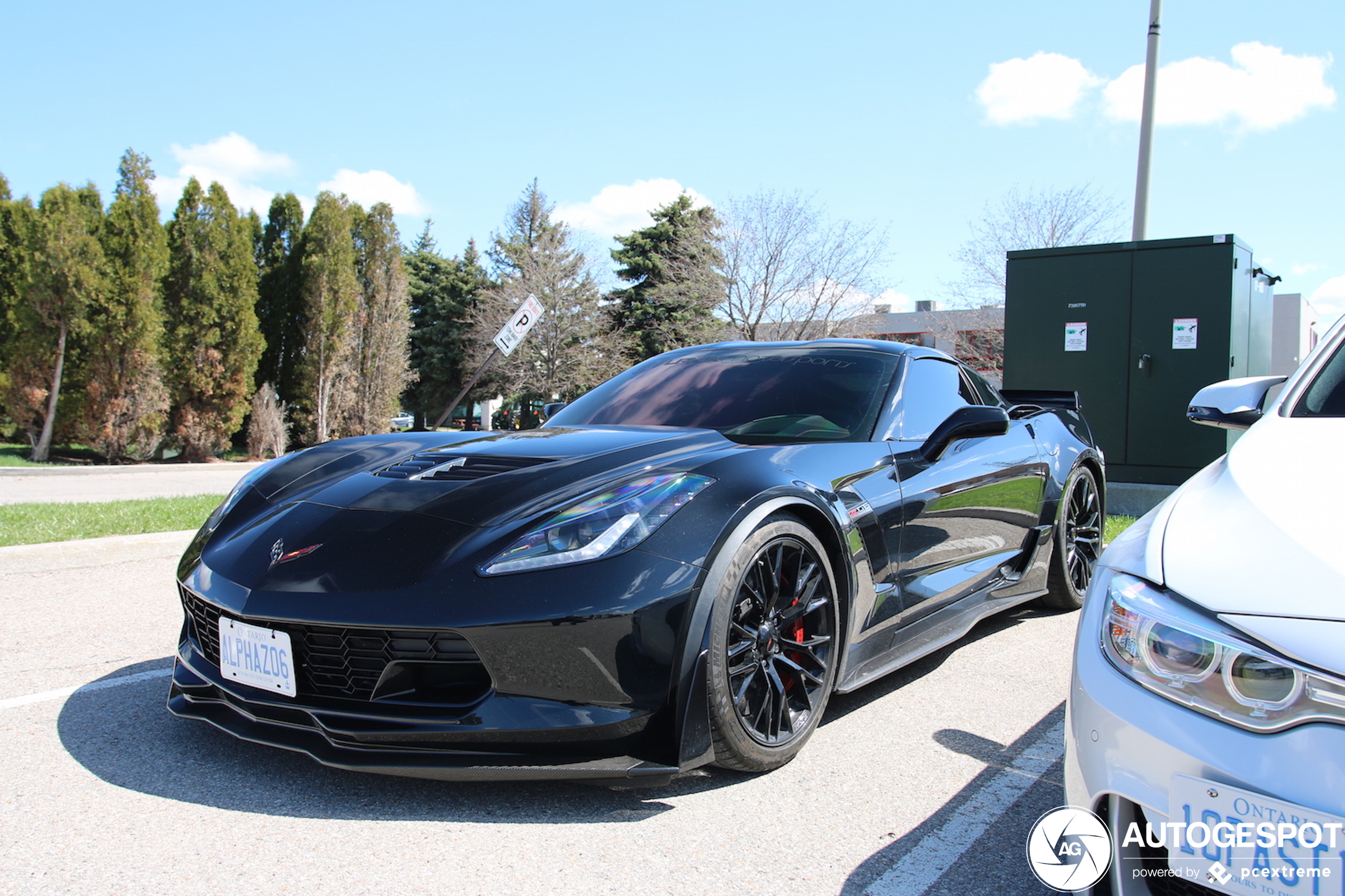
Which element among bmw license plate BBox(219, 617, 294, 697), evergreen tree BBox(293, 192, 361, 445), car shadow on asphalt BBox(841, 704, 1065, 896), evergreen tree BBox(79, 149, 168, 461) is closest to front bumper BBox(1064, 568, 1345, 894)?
car shadow on asphalt BBox(841, 704, 1065, 896)

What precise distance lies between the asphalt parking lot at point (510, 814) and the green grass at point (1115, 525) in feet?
13.9

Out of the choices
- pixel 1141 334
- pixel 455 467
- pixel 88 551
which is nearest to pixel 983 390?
pixel 455 467

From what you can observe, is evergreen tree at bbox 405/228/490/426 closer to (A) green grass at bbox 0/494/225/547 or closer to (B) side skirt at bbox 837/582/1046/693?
(A) green grass at bbox 0/494/225/547

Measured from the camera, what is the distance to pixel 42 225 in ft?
61.7

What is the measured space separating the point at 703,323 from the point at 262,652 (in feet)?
99.7

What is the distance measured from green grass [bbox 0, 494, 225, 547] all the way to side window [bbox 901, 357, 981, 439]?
18.2 feet

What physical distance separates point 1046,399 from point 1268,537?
13.2 feet

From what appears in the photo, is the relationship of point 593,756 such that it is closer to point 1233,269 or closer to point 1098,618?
point 1098,618

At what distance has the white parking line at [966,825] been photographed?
6.52 feet

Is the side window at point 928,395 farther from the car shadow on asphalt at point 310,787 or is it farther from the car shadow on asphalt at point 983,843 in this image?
the car shadow on asphalt at point 310,787

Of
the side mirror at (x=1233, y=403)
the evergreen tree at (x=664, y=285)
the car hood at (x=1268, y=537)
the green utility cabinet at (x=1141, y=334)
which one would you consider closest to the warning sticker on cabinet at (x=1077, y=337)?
the green utility cabinet at (x=1141, y=334)

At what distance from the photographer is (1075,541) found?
4.73m

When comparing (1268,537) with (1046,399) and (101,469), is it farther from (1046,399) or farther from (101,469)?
(101,469)

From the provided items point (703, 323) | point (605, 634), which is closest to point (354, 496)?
point (605, 634)
